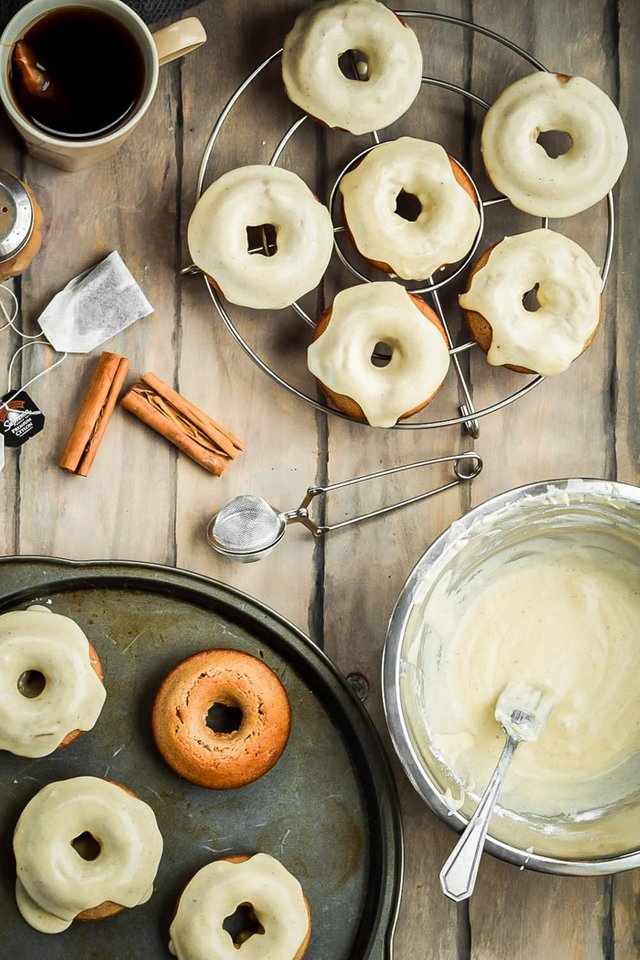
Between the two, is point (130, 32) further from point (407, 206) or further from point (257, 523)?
point (257, 523)

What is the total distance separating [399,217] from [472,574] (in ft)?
1.90

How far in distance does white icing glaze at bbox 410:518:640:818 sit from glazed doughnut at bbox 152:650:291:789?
0.86 feet

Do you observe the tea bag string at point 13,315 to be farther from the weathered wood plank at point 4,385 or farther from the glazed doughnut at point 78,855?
the glazed doughnut at point 78,855

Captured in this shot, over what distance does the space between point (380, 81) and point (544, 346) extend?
0.49 meters

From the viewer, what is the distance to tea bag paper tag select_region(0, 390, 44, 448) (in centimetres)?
163

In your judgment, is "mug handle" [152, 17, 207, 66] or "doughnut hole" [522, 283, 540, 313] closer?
"mug handle" [152, 17, 207, 66]

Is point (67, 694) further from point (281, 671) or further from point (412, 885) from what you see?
point (412, 885)

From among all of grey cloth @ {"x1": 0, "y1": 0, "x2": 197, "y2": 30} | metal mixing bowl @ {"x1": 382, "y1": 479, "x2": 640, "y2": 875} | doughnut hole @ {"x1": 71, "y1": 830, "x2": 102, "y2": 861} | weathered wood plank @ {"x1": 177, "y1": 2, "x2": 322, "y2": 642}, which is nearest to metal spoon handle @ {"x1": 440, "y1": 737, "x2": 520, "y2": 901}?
metal mixing bowl @ {"x1": 382, "y1": 479, "x2": 640, "y2": 875}

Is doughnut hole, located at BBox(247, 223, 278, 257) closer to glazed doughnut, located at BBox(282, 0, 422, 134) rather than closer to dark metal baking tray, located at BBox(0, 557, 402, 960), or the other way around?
glazed doughnut, located at BBox(282, 0, 422, 134)

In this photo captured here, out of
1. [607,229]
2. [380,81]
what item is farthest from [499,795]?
[380,81]

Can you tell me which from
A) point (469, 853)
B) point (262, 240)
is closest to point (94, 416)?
point (262, 240)

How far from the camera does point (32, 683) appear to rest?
1.58 metres

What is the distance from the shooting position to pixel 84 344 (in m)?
1.66

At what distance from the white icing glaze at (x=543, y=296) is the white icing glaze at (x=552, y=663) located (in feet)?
0.98
